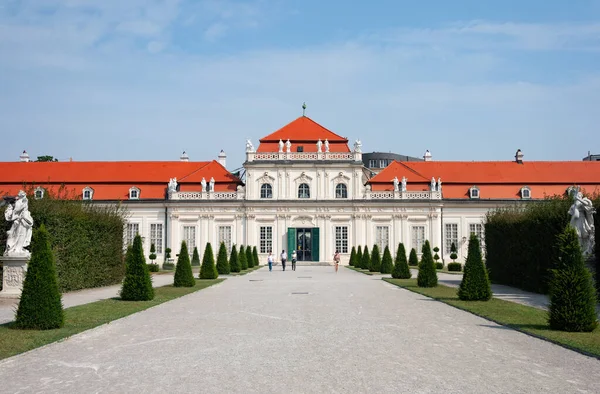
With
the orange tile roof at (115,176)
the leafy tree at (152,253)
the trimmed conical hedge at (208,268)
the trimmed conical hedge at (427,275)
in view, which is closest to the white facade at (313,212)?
the orange tile roof at (115,176)

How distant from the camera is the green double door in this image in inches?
2067

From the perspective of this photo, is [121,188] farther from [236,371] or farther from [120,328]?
[236,371]

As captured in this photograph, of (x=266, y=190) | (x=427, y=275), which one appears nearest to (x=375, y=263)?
(x=427, y=275)

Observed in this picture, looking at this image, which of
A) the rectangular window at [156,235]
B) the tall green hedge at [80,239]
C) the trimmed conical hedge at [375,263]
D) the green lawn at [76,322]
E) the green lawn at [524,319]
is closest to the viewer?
the green lawn at [76,322]

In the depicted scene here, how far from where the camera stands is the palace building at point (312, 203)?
52.5 metres

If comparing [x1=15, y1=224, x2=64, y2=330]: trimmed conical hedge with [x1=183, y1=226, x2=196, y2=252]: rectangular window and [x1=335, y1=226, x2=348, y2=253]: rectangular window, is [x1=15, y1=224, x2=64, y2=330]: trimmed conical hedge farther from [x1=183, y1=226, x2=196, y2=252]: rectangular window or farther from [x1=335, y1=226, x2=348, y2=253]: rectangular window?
[x1=335, y1=226, x2=348, y2=253]: rectangular window

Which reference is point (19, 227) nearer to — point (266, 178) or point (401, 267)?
point (401, 267)

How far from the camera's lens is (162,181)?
178ft

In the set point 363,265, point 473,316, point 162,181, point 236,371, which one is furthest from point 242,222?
point 236,371

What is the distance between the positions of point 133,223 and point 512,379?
48274 millimetres

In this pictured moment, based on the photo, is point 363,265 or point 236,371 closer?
point 236,371

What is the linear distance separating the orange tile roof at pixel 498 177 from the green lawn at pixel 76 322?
36193 mm

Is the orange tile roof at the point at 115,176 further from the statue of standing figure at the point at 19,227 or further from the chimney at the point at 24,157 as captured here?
the statue of standing figure at the point at 19,227

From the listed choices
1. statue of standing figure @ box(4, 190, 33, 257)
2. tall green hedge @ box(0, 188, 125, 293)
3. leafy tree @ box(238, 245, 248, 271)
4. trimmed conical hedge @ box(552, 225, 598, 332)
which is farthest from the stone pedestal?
leafy tree @ box(238, 245, 248, 271)
